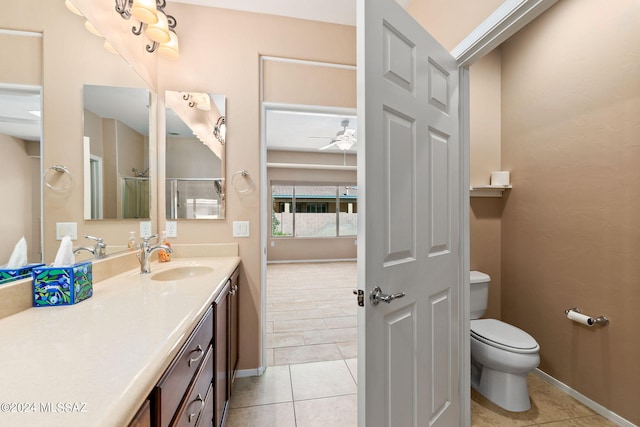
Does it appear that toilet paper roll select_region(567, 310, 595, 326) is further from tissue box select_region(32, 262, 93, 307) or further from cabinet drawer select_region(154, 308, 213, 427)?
tissue box select_region(32, 262, 93, 307)

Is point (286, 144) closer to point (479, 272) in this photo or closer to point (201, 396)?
point (479, 272)

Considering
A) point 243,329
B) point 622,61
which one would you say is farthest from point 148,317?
point 622,61

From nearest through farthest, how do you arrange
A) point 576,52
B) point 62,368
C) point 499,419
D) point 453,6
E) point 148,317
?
point 62,368 → point 148,317 → point 453,6 → point 499,419 → point 576,52

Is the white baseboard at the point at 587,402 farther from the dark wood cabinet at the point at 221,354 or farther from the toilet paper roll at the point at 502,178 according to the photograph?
the dark wood cabinet at the point at 221,354

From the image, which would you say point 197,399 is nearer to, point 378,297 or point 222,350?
point 222,350

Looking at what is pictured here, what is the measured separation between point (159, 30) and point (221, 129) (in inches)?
27.0

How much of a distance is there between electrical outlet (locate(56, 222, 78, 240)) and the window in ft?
17.3

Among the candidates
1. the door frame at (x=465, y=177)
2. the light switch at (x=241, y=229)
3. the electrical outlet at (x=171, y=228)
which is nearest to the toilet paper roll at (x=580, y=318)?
the door frame at (x=465, y=177)

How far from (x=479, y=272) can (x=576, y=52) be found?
1.66 m

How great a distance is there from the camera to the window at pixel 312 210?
6.67 metres

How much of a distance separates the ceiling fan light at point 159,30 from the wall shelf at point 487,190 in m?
2.48

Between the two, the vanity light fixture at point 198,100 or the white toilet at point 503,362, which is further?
the vanity light fixture at point 198,100

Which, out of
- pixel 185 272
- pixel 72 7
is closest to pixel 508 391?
pixel 185 272

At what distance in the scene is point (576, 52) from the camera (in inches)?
68.2
